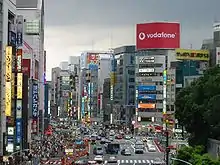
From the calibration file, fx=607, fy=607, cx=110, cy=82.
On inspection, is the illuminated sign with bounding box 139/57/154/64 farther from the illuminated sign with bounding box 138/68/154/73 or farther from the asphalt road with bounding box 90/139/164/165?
the asphalt road with bounding box 90/139/164/165

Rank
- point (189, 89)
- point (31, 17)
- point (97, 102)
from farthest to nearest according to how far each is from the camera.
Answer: point (97, 102)
point (31, 17)
point (189, 89)

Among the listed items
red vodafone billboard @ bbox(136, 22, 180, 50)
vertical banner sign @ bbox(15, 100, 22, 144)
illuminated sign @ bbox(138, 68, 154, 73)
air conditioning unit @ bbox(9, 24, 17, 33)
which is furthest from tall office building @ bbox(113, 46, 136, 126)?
vertical banner sign @ bbox(15, 100, 22, 144)

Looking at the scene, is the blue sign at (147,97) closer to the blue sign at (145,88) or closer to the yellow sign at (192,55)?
the blue sign at (145,88)

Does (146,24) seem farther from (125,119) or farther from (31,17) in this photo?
(125,119)

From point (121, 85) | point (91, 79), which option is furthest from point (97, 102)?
point (121, 85)

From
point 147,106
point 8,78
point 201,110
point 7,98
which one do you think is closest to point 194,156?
point 201,110

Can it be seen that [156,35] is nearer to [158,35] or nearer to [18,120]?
[158,35]
